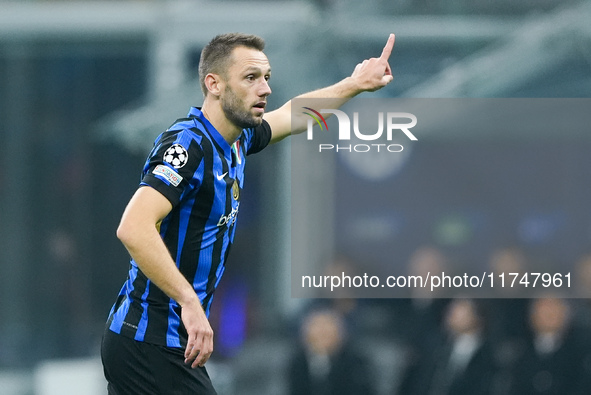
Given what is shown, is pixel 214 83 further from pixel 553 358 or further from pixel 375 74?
pixel 553 358

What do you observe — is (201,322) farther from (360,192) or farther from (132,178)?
(360,192)

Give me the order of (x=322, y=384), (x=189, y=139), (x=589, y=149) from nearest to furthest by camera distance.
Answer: (x=189, y=139)
(x=322, y=384)
(x=589, y=149)

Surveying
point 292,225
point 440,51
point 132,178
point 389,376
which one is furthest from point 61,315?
point 440,51

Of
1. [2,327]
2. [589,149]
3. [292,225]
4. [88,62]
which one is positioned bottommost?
[2,327]

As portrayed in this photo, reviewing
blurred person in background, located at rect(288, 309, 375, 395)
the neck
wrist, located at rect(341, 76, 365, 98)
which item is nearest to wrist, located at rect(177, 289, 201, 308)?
the neck

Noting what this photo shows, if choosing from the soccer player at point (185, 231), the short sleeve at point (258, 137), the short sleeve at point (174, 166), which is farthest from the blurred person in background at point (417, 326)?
the short sleeve at point (174, 166)

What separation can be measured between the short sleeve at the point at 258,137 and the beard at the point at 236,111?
43 centimetres

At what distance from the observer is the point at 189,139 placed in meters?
3.42

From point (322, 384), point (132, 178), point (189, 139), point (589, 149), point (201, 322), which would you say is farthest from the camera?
point (589, 149)

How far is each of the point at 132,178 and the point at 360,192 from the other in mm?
2060

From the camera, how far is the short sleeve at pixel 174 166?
3266 mm

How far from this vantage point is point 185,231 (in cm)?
347

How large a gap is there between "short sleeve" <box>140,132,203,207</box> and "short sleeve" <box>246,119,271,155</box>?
69cm

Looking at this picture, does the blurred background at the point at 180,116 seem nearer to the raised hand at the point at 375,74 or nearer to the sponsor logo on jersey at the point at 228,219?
the raised hand at the point at 375,74
